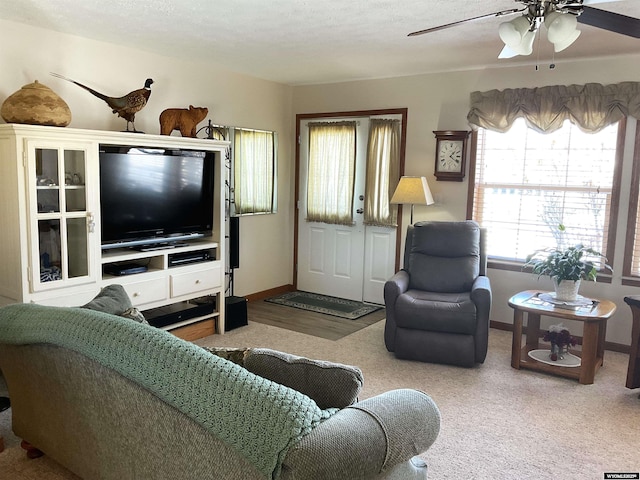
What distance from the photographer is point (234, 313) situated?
16.0 ft

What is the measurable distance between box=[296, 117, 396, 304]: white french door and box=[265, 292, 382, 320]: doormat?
121 millimetres

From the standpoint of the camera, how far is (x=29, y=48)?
3.78 metres

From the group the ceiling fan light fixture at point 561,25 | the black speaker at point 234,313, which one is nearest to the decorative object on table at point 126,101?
the black speaker at point 234,313

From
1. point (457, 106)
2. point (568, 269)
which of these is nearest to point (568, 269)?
point (568, 269)

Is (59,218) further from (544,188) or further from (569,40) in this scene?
(544,188)

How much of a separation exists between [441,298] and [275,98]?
3024mm

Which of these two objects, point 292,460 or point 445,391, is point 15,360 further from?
point 445,391

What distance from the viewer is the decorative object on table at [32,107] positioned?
3.34 meters

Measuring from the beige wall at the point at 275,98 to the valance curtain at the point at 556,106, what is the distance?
11cm

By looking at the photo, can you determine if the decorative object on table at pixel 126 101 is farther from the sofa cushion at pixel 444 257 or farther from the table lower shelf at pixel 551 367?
the table lower shelf at pixel 551 367

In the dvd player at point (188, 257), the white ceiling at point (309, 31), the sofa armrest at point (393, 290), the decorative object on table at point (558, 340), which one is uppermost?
the white ceiling at point (309, 31)

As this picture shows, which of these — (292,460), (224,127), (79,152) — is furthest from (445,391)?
(224,127)

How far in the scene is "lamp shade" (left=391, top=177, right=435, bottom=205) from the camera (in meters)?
5.00

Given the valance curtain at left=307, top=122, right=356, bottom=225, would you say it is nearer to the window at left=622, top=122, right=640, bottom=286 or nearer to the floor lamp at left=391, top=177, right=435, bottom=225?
the floor lamp at left=391, top=177, right=435, bottom=225
